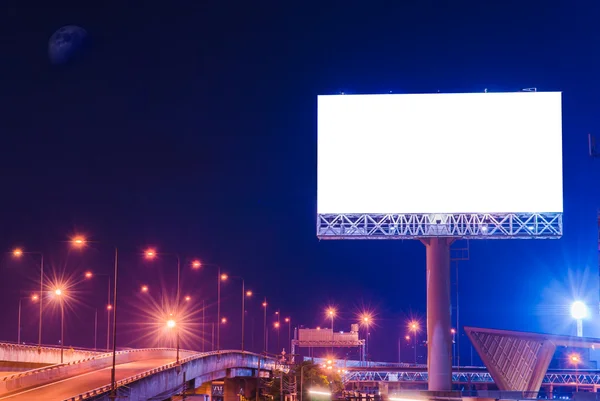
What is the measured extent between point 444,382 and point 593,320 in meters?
86.5

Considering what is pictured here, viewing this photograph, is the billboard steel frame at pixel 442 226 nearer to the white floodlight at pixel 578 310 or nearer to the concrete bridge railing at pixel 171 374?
the concrete bridge railing at pixel 171 374

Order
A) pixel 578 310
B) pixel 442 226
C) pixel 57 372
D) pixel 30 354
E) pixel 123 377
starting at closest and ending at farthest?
1. pixel 57 372
2. pixel 123 377
3. pixel 442 226
4. pixel 30 354
5. pixel 578 310

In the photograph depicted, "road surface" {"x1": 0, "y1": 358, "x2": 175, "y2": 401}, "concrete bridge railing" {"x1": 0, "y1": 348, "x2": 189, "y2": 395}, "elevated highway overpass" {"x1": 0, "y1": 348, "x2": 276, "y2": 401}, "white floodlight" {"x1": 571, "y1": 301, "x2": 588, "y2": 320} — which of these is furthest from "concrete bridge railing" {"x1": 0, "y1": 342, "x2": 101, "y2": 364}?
"white floodlight" {"x1": 571, "y1": 301, "x2": 588, "y2": 320}

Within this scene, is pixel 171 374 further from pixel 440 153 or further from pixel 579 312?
pixel 579 312

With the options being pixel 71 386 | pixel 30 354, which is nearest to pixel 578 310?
pixel 30 354

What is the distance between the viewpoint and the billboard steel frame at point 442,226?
232ft

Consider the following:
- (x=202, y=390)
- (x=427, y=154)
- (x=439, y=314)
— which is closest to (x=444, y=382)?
(x=439, y=314)

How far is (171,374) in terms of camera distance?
207 ft

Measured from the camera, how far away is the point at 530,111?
234 ft

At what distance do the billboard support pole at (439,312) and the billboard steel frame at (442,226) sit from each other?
1508 mm

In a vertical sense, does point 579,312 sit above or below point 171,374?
above

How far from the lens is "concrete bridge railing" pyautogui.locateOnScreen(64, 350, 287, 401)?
5010 cm

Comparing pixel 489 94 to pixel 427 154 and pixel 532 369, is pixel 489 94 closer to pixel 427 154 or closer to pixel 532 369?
pixel 427 154

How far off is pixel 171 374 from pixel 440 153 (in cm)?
2406
